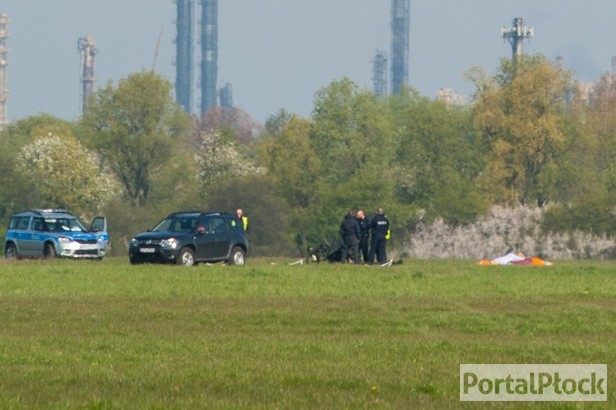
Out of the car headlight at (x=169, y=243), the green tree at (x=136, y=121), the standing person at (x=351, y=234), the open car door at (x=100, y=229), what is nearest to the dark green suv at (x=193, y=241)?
the car headlight at (x=169, y=243)

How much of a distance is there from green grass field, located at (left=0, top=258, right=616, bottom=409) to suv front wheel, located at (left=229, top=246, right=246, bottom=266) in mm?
8314

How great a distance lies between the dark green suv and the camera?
49062 millimetres

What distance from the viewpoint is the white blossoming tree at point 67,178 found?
12075 centimetres

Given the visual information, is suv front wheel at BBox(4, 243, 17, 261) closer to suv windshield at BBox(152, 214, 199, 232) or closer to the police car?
the police car

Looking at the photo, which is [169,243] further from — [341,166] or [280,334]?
[341,166]

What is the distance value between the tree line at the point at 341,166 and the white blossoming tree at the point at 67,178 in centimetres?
12

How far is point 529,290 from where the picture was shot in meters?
35.7

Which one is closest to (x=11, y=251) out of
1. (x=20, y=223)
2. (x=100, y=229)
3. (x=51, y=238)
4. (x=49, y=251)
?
(x=20, y=223)

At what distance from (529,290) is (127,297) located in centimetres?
889

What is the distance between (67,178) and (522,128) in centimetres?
3352

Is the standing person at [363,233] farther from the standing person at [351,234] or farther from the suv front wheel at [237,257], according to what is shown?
the suv front wheel at [237,257]

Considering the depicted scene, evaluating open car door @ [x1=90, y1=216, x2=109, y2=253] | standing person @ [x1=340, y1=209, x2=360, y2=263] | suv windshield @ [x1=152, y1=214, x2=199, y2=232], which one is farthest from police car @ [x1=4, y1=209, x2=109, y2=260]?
standing person @ [x1=340, y1=209, x2=360, y2=263]

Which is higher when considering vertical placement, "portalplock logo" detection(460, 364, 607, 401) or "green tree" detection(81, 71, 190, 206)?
"green tree" detection(81, 71, 190, 206)

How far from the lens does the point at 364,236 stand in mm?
51781
